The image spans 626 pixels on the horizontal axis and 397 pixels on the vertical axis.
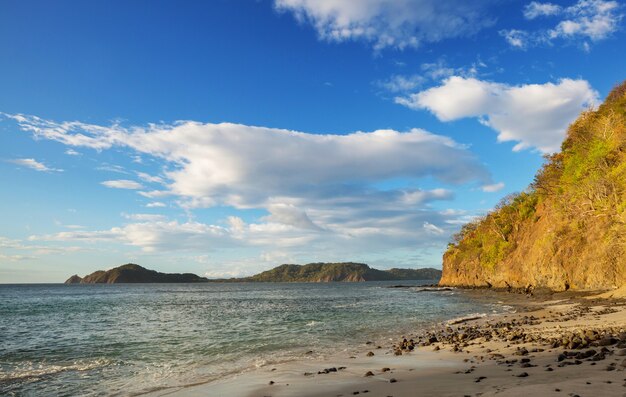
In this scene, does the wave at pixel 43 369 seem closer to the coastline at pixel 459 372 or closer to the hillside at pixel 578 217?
the coastline at pixel 459 372

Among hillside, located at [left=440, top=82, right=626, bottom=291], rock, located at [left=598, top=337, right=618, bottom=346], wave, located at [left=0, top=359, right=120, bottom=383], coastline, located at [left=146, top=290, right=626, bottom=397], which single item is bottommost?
wave, located at [left=0, top=359, right=120, bottom=383]

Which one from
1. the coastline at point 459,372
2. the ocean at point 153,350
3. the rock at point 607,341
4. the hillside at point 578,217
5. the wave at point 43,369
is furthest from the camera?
the hillside at point 578,217

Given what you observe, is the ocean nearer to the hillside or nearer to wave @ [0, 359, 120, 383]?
wave @ [0, 359, 120, 383]

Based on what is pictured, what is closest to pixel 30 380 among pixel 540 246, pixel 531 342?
pixel 531 342

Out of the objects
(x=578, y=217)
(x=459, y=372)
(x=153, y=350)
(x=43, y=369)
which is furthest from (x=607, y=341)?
(x=578, y=217)

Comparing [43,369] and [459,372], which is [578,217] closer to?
[459,372]

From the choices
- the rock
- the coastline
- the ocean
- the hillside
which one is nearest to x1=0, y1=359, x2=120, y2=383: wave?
the ocean

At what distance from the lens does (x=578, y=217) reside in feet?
153

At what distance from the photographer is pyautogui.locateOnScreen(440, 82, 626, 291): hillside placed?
39094 mm

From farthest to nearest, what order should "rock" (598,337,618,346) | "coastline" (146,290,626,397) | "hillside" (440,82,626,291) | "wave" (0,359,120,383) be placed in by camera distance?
"hillside" (440,82,626,291), "wave" (0,359,120,383), "rock" (598,337,618,346), "coastline" (146,290,626,397)

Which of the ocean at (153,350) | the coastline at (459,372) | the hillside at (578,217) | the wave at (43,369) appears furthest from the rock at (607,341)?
the hillside at (578,217)

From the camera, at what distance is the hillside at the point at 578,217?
39.1m

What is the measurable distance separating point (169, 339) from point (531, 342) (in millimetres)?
21910

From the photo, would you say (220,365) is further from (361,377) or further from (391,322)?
(391,322)
